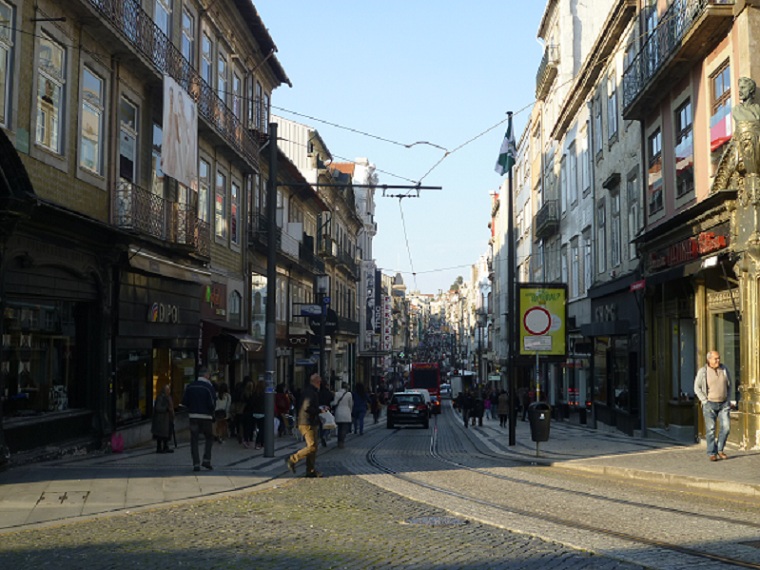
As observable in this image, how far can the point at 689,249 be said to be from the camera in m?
20.8

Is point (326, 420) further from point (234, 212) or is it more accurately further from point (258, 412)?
point (234, 212)

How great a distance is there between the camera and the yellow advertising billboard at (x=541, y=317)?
73.7 feet

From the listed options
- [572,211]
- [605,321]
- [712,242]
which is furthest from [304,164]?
[712,242]

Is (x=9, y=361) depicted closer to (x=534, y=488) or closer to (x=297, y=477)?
(x=297, y=477)

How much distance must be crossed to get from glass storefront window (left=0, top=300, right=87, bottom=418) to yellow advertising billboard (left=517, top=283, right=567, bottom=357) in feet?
33.4

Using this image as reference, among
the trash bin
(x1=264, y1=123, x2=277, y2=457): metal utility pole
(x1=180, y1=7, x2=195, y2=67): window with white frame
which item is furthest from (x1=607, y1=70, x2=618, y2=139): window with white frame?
(x1=264, y1=123, x2=277, y2=457): metal utility pole

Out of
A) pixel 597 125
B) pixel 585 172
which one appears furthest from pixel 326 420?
pixel 585 172

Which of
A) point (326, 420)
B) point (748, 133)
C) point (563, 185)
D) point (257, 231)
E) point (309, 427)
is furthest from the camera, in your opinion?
point (563, 185)

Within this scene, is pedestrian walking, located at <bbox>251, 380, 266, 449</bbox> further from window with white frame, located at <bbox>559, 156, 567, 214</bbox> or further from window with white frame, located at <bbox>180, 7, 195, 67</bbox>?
window with white frame, located at <bbox>559, 156, 567, 214</bbox>

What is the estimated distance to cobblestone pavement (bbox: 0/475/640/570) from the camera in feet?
26.8

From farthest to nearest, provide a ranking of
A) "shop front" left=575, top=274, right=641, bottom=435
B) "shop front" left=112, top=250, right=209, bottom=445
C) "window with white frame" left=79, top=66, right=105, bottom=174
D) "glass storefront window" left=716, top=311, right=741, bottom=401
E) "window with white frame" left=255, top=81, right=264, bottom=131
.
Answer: "window with white frame" left=255, top=81, right=264, bottom=131 → "shop front" left=575, top=274, right=641, bottom=435 → "shop front" left=112, top=250, right=209, bottom=445 → "glass storefront window" left=716, top=311, right=741, bottom=401 → "window with white frame" left=79, top=66, right=105, bottom=174

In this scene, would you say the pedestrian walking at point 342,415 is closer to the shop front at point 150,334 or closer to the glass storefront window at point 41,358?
the shop front at point 150,334

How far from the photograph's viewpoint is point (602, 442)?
950 inches

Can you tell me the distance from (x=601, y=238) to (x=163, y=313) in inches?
648
